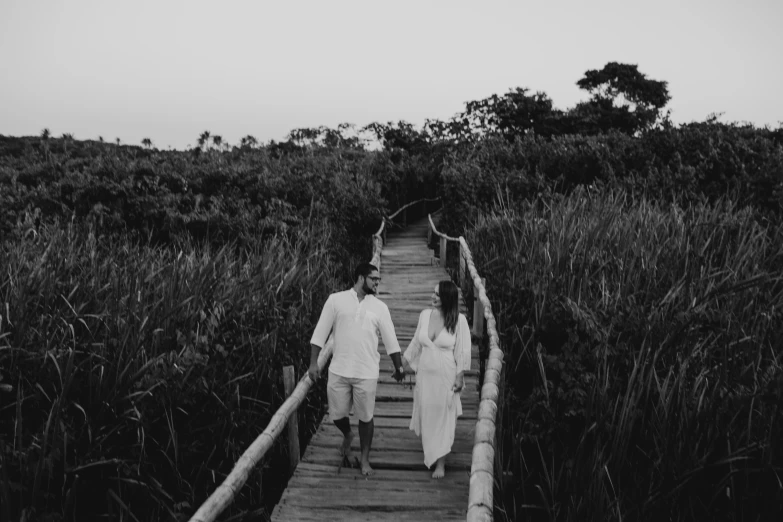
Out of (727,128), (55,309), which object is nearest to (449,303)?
(55,309)

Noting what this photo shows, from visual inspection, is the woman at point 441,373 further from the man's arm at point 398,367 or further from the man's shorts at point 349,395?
the man's shorts at point 349,395

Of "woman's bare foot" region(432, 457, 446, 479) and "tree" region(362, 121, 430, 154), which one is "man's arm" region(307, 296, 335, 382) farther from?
"tree" region(362, 121, 430, 154)

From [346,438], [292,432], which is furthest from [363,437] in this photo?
[292,432]

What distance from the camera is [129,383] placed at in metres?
4.57

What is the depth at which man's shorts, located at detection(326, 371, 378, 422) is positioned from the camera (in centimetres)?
485

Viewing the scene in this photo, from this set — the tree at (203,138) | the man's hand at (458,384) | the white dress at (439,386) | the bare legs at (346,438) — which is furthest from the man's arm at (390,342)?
the tree at (203,138)

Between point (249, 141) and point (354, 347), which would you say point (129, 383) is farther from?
point (249, 141)

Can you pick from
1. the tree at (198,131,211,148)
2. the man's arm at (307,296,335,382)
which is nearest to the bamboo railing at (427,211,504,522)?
the man's arm at (307,296,335,382)

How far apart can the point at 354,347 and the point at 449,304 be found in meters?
0.87

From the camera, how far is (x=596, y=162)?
58.5ft

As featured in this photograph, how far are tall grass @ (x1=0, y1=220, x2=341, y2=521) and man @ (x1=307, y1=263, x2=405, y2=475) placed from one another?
39.1 inches

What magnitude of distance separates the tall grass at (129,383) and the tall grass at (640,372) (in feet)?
8.36

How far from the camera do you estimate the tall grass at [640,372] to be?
4.25 m

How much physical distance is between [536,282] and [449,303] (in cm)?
305
